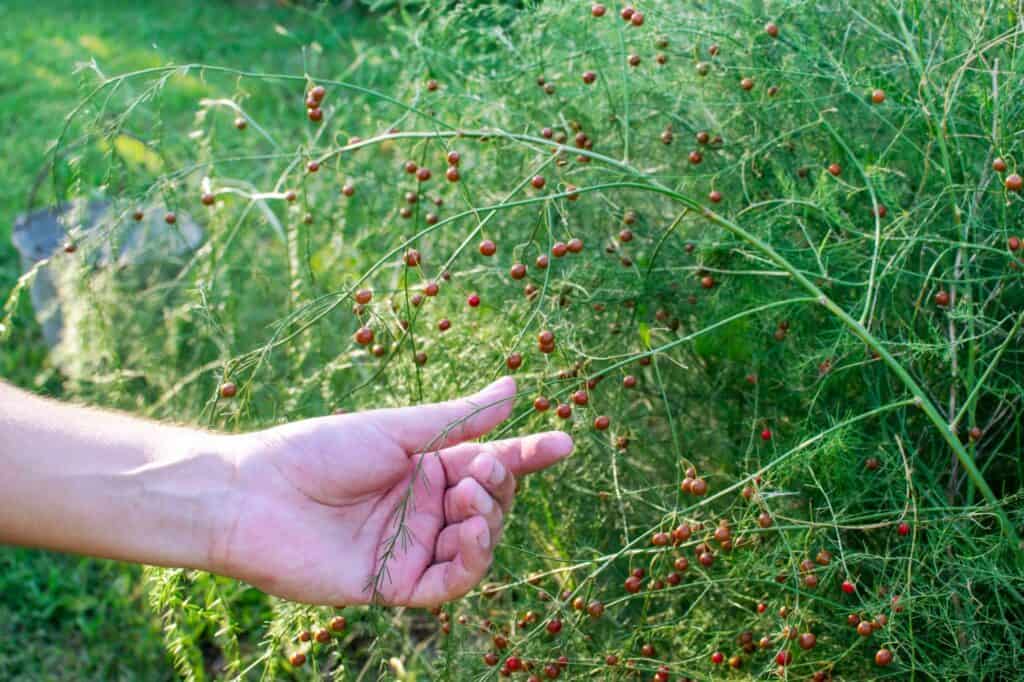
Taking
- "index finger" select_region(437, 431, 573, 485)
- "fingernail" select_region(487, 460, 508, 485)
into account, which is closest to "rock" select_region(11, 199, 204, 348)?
"index finger" select_region(437, 431, 573, 485)

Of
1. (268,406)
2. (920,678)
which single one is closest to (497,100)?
(268,406)

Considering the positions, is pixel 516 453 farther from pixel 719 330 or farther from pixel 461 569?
pixel 719 330

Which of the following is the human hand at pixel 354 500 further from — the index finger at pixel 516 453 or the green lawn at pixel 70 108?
the green lawn at pixel 70 108

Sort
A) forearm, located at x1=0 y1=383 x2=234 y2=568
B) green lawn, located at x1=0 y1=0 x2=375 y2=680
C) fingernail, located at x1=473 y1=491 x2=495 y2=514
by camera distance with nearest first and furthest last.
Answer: forearm, located at x1=0 y1=383 x2=234 y2=568 < fingernail, located at x1=473 y1=491 x2=495 y2=514 < green lawn, located at x1=0 y1=0 x2=375 y2=680

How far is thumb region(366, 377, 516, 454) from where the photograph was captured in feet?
5.03

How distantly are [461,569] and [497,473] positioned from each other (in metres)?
0.15

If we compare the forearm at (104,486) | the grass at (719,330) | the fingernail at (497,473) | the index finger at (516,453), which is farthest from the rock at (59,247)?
the fingernail at (497,473)

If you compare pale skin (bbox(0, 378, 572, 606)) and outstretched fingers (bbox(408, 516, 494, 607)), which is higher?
pale skin (bbox(0, 378, 572, 606))

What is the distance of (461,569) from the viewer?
62.5 inches

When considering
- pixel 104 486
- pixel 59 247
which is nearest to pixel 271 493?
pixel 104 486

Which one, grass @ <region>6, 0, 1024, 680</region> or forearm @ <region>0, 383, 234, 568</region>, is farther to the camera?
grass @ <region>6, 0, 1024, 680</region>

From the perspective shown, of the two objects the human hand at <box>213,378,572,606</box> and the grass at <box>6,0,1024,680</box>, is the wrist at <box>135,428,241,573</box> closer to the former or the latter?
the human hand at <box>213,378,572,606</box>

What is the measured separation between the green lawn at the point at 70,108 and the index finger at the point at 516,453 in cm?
90

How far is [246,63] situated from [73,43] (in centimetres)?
117
